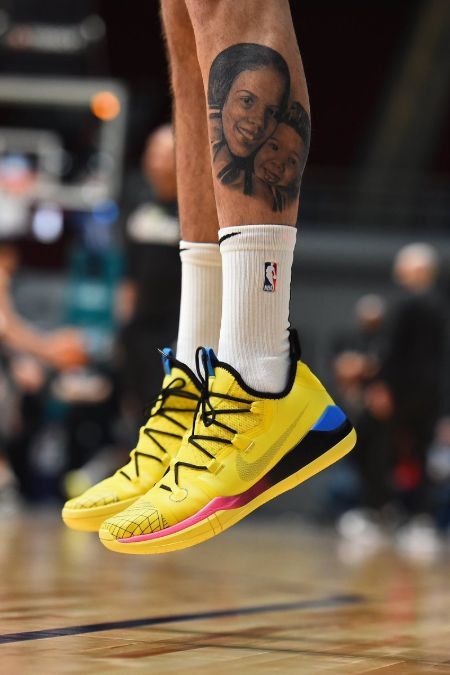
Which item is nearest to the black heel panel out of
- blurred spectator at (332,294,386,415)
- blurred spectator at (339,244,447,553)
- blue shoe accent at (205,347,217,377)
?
blue shoe accent at (205,347,217,377)

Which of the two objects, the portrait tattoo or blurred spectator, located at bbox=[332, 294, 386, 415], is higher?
blurred spectator, located at bbox=[332, 294, 386, 415]

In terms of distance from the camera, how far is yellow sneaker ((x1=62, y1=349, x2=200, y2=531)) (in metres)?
1.16

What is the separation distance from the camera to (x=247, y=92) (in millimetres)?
1074

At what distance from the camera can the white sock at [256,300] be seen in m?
1.08

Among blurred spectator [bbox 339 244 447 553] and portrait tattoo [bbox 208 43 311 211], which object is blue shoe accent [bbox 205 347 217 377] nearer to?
portrait tattoo [bbox 208 43 311 211]

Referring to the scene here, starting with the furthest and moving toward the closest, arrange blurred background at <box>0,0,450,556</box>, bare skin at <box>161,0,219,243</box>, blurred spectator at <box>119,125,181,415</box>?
blurred background at <box>0,0,450,556</box> → blurred spectator at <box>119,125,181,415</box> → bare skin at <box>161,0,219,243</box>

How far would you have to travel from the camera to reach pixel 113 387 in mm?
5902

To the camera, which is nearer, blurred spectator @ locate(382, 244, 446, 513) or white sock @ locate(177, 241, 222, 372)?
white sock @ locate(177, 241, 222, 372)

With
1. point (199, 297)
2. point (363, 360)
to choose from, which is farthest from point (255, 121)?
point (363, 360)

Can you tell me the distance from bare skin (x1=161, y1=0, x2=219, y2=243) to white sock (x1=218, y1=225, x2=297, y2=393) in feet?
0.51

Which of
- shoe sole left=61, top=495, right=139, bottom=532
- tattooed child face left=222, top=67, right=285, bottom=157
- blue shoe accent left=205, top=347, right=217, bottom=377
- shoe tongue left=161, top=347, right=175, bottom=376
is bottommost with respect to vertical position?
shoe sole left=61, top=495, right=139, bottom=532

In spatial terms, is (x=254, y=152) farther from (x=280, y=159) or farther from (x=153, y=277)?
(x=153, y=277)

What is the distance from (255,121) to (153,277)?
1976mm

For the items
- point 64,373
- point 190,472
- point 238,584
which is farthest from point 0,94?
point 190,472
